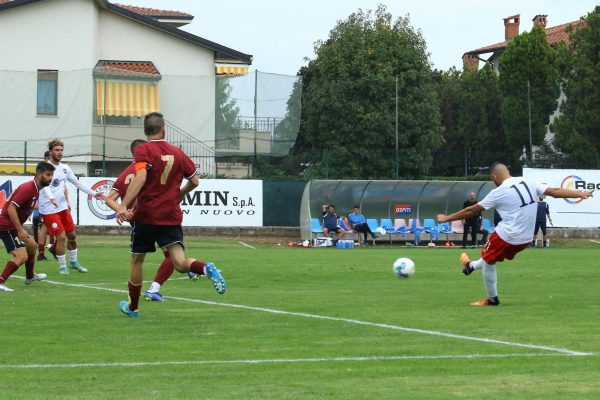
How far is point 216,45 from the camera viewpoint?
179 ft

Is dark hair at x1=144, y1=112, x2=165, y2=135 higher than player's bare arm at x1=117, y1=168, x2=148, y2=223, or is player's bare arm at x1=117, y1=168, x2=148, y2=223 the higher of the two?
dark hair at x1=144, y1=112, x2=165, y2=135

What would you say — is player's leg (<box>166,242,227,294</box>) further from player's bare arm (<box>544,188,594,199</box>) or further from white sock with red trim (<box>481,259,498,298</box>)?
player's bare arm (<box>544,188,594,199</box>)

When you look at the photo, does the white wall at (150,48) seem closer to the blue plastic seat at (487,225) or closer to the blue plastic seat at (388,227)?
the blue plastic seat at (388,227)

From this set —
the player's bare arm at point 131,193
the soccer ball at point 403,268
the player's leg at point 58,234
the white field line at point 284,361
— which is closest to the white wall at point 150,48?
the player's leg at point 58,234

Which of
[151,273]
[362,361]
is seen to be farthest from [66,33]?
[362,361]

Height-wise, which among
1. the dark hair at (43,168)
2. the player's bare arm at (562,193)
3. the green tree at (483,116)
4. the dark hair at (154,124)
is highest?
the green tree at (483,116)

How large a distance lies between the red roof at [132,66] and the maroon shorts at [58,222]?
30.7 meters

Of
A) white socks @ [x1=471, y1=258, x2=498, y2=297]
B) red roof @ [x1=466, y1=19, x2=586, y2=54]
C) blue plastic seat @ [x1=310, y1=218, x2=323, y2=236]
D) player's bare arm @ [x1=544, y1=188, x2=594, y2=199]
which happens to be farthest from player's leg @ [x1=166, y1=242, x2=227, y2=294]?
red roof @ [x1=466, y1=19, x2=586, y2=54]

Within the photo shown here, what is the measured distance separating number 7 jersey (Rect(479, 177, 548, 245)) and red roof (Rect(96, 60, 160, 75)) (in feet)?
124

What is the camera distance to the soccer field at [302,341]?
8.09 m

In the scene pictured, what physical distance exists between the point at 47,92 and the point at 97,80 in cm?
299

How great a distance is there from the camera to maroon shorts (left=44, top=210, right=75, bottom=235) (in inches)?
781

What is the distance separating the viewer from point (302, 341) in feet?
34.8

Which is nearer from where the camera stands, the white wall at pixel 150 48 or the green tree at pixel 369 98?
the white wall at pixel 150 48
